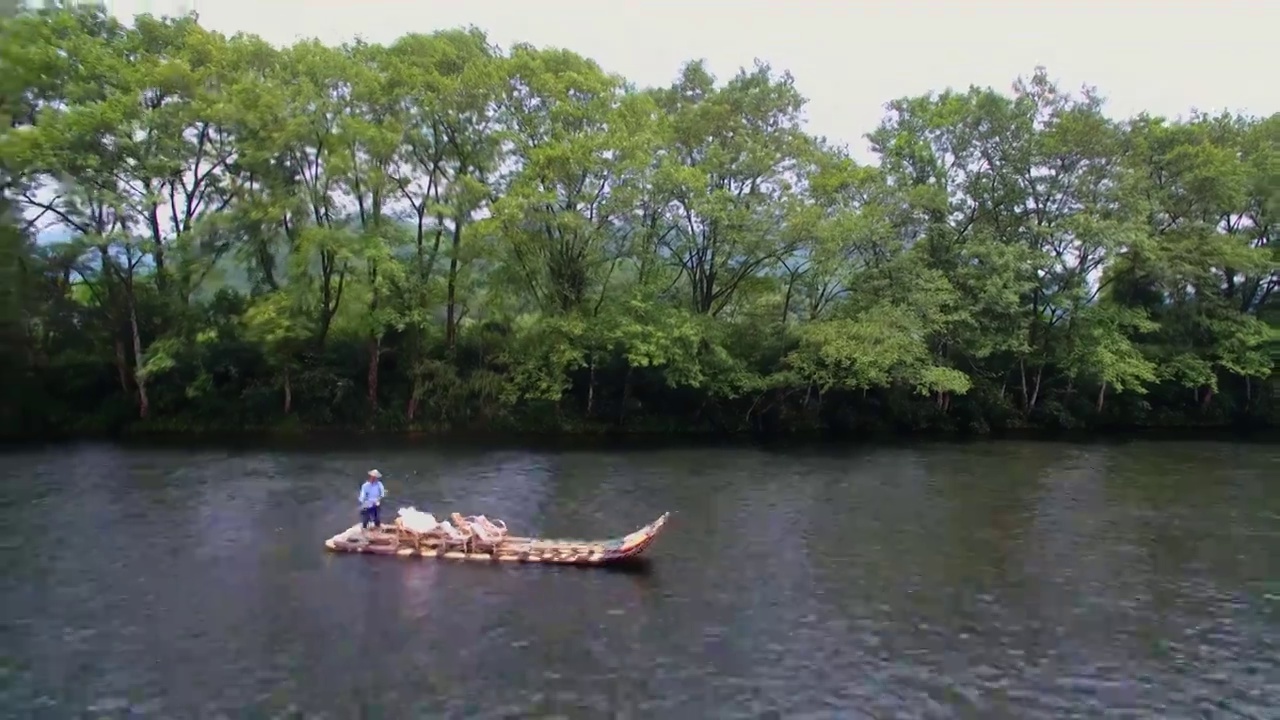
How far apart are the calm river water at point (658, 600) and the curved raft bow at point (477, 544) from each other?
1.64ft

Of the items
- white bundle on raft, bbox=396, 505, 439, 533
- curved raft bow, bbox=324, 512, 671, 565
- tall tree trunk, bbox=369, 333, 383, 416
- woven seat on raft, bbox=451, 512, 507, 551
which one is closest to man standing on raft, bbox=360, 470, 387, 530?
curved raft bow, bbox=324, 512, 671, 565

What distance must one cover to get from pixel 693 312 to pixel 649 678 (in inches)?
1251

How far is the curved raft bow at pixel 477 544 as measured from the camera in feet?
76.8

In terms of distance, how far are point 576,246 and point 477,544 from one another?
2299cm

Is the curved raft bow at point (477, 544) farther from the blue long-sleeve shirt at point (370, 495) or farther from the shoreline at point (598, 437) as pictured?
the shoreline at point (598, 437)

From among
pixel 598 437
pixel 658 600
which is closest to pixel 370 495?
pixel 658 600

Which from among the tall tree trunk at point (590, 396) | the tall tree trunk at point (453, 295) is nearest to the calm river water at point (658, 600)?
the tall tree trunk at point (590, 396)

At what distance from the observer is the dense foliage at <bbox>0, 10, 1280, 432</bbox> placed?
4169cm

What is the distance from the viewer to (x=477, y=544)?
24.3 meters

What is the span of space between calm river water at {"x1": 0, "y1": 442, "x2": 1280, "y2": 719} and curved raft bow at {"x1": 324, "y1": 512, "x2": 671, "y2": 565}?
1.64ft

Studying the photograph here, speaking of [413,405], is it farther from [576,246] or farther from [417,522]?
[417,522]

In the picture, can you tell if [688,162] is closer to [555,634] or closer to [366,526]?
[366,526]

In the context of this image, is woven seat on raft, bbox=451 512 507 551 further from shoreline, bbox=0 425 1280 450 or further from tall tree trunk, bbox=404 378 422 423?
tall tree trunk, bbox=404 378 422 423

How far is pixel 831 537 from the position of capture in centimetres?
2639
